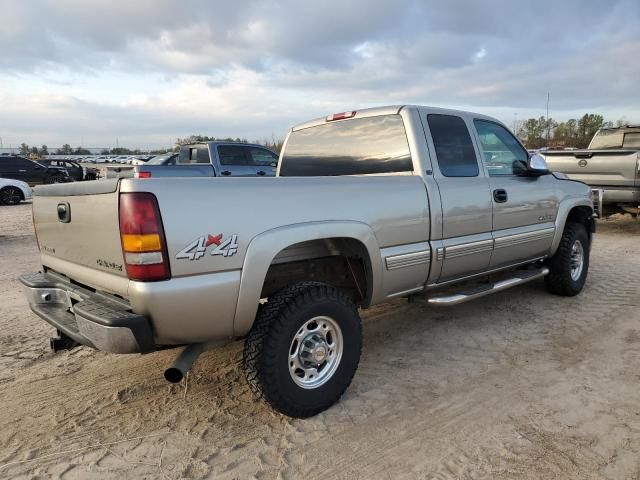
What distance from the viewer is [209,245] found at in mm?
2471

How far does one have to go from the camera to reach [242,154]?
12.1m

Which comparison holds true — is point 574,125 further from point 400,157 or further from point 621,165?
point 400,157

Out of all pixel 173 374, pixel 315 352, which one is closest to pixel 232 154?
pixel 315 352

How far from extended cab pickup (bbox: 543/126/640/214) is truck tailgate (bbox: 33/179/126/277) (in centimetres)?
842

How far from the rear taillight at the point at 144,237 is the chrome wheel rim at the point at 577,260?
15.6 ft

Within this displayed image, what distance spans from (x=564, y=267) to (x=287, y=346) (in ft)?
12.2

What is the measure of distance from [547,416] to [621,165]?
771cm

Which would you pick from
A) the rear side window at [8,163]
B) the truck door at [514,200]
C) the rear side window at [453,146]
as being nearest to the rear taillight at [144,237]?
the rear side window at [453,146]

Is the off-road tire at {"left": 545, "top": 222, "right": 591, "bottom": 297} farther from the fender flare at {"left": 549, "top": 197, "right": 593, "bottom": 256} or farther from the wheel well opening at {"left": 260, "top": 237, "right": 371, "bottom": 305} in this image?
the wheel well opening at {"left": 260, "top": 237, "right": 371, "bottom": 305}

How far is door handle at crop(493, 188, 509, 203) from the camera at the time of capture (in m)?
4.15

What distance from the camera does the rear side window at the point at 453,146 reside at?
385 cm

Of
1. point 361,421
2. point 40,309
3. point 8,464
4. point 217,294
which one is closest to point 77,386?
point 40,309

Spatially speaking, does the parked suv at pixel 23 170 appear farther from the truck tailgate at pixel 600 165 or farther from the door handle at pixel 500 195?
the door handle at pixel 500 195

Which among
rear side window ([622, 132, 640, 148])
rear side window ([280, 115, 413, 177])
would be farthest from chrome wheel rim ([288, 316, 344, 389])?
rear side window ([622, 132, 640, 148])
